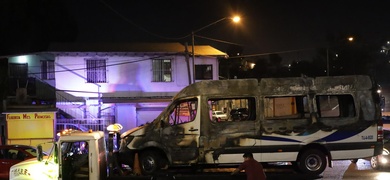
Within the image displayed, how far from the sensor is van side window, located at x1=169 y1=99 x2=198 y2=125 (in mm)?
10805

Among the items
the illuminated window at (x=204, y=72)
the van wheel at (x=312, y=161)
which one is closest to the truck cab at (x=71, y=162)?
the van wheel at (x=312, y=161)

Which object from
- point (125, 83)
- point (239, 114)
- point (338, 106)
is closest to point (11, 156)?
point (239, 114)

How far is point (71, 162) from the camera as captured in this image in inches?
335

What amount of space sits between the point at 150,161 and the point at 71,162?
258cm

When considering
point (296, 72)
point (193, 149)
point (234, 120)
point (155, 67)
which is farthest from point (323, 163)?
point (296, 72)

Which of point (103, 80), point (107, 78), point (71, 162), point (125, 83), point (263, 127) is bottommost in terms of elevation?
point (71, 162)

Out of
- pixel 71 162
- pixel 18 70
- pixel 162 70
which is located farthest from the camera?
pixel 18 70

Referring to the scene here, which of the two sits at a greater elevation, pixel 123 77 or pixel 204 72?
pixel 204 72

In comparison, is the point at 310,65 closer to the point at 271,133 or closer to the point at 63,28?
the point at 63,28

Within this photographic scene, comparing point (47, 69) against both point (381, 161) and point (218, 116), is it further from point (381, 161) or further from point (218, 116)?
point (381, 161)

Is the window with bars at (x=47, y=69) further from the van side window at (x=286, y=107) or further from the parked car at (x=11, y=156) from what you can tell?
the van side window at (x=286, y=107)

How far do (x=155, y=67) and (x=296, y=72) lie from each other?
52430 mm

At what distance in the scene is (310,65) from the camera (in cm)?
7788

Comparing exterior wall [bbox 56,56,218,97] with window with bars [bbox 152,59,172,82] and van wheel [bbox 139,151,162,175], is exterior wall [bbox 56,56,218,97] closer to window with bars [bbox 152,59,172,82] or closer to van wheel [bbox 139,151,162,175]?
window with bars [bbox 152,59,172,82]
